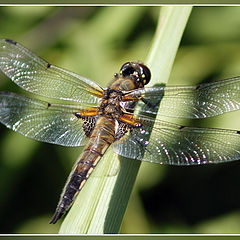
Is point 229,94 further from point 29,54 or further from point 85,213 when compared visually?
point 29,54

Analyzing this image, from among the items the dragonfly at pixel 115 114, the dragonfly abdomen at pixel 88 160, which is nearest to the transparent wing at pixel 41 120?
the dragonfly at pixel 115 114

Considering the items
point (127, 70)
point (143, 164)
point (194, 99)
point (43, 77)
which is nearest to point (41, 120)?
point (43, 77)

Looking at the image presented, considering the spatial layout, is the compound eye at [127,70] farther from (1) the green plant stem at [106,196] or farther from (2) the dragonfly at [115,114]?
(1) the green plant stem at [106,196]

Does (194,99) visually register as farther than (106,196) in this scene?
Yes

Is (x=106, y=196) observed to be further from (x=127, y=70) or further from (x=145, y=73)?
(x=127, y=70)

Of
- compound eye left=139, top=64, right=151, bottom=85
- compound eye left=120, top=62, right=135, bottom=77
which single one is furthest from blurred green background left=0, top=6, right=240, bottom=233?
compound eye left=139, top=64, right=151, bottom=85

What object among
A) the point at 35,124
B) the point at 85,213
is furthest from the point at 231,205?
the point at 35,124
